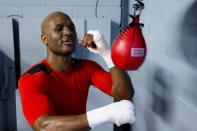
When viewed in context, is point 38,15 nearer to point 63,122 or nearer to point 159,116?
point 159,116

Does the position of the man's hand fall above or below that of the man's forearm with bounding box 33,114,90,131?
above

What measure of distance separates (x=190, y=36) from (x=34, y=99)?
78 cm

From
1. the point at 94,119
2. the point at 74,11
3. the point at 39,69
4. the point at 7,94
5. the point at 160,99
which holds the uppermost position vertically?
the point at 74,11

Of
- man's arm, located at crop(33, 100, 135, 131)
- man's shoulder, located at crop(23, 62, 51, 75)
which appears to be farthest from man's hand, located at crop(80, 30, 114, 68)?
man's arm, located at crop(33, 100, 135, 131)

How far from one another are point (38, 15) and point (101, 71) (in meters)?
1.29

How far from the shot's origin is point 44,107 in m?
1.16

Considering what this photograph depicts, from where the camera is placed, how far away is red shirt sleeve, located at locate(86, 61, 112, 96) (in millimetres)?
1593

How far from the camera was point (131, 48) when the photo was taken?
115 centimetres

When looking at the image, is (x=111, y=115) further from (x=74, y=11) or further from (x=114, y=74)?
(x=74, y=11)

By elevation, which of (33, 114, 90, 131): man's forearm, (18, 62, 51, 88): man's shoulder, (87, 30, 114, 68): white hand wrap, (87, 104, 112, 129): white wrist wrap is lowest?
(33, 114, 90, 131): man's forearm

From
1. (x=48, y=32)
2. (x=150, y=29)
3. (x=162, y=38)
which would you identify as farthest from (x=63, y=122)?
(x=150, y=29)

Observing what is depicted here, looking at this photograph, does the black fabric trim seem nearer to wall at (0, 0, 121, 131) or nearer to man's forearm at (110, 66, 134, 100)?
man's forearm at (110, 66, 134, 100)

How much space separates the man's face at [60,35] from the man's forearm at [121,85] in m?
0.29

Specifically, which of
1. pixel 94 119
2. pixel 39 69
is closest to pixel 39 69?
pixel 39 69
